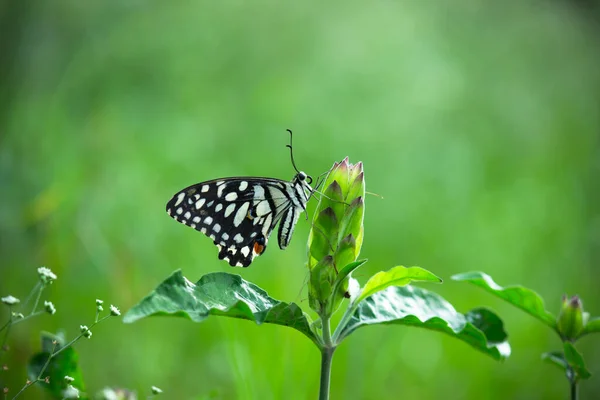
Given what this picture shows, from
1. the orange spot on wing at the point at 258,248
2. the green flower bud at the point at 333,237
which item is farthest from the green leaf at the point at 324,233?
the orange spot on wing at the point at 258,248

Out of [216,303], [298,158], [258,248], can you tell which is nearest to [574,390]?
[216,303]

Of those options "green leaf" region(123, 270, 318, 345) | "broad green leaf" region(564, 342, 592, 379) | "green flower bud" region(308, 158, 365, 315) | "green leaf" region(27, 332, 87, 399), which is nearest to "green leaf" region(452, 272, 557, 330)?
"broad green leaf" region(564, 342, 592, 379)

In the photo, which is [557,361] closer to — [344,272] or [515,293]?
[515,293]

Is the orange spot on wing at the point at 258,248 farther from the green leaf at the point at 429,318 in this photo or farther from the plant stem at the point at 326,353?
the plant stem at the point at 326,353

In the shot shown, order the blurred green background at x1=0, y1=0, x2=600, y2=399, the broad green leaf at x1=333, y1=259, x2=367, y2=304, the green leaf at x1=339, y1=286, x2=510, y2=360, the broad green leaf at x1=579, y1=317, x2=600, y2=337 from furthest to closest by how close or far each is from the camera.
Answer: the blurred green background at x1=0, y1=0, x2=600, y2=399, the broad green leaf at x1=579, y1=317, x2=600, y2=337, the green leaf at x1=339, y1=286, x2=510, y2=360, the broad green leaf at x1=333, y1=259, x2=367, y2=304

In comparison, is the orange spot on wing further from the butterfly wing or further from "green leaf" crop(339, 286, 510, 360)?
"green leaf" crop(339, 286, 510, 360)

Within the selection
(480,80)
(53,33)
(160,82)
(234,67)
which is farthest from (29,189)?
(480,80)
